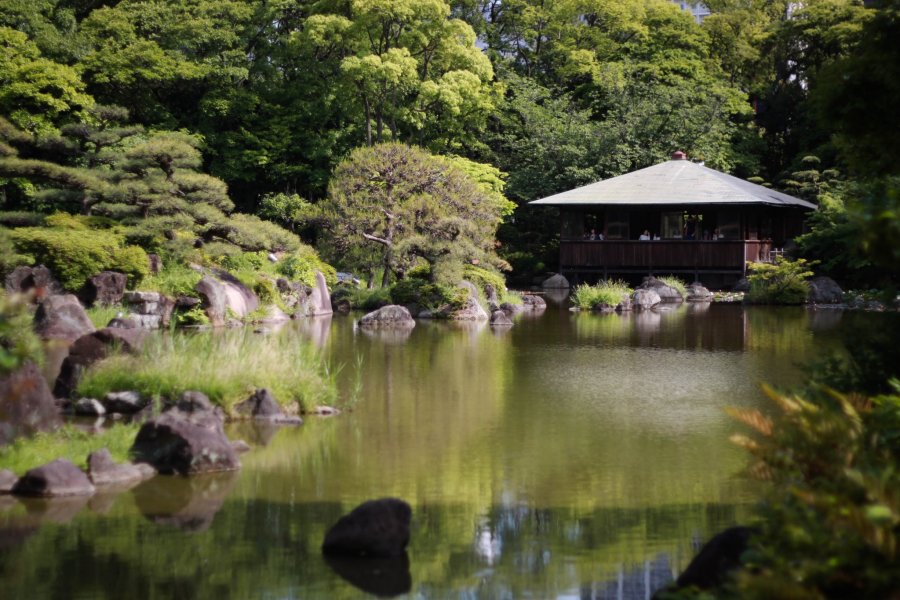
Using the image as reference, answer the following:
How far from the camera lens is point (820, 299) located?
30.6 m

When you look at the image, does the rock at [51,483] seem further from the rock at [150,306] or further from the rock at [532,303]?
the rock at [532,303]

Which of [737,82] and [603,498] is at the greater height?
[737,82]

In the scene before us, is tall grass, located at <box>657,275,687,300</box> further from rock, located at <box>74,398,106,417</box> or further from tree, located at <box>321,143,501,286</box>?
rock, located at <box>74,398,106,417</box>

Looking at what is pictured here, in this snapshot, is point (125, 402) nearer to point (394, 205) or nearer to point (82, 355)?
point (82, 355)

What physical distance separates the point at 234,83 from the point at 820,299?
20.7 metres

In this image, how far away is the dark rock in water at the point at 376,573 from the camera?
20.6 feet

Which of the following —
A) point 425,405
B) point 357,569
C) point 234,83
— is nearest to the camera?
point 357,569

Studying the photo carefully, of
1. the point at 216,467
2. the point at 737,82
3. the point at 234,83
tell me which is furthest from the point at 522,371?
the point at 737,82

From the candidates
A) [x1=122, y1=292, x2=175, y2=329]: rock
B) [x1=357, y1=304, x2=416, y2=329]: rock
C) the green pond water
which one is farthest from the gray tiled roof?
the green pond water

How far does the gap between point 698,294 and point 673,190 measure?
3.58 meters

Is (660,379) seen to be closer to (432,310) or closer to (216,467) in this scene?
(216,467)

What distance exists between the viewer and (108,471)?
28.3 feet

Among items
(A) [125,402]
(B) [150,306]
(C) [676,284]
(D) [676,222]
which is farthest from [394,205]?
(A) [125,402]

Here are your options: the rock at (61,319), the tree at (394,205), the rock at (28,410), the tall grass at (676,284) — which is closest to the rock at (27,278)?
the rock at (61,319)
